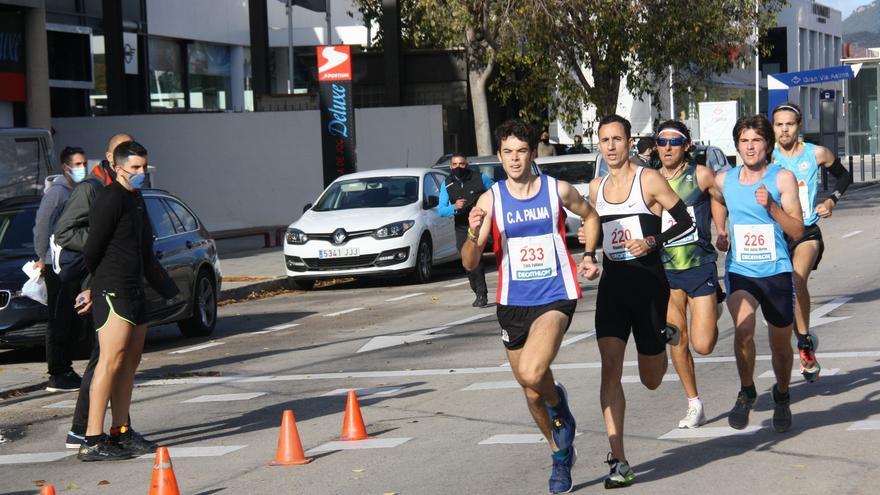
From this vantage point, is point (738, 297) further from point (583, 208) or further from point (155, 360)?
point (155, 360)

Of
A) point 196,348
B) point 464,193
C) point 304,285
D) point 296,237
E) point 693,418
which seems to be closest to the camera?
point 693,418

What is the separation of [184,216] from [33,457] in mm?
6572

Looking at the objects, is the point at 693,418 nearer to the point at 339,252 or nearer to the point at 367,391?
the point at 367,391

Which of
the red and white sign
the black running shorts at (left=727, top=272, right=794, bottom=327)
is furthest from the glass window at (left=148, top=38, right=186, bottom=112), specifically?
the black running shorts at (left=727, top=272, right=794, bottom=327)

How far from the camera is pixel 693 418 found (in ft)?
28.1

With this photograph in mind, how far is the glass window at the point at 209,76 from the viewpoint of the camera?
46.8 m

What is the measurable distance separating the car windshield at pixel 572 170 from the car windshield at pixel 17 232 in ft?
40.2

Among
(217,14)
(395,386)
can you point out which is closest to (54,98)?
(217,14)

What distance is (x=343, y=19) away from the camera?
61.1 meters

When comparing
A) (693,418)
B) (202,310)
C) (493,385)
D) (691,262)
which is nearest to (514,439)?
(693,418)

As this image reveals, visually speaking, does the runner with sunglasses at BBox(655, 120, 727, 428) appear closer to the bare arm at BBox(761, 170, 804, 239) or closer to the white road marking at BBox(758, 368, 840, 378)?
the bare arm at BBox(761, 170, 804, 239)

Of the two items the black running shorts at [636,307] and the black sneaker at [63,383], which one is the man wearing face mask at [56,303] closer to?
the black sneaker at [63,383]

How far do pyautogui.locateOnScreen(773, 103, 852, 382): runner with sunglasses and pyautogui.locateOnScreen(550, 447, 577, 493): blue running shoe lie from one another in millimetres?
3551

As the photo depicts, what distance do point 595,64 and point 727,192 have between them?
23.2m
